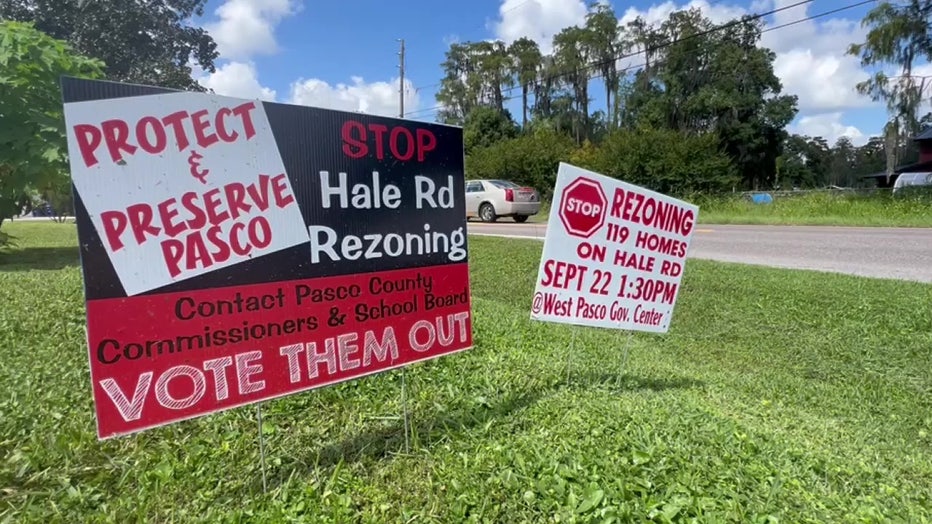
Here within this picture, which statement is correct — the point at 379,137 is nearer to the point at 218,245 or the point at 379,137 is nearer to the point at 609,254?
the point at 218,245

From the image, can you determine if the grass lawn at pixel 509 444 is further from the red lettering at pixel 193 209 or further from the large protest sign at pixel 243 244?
the red lettering at pixel 193 209

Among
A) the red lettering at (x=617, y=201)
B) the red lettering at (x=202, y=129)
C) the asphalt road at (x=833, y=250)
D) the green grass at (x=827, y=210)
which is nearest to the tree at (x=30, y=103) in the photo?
the red lettering at (x=202, y=129)

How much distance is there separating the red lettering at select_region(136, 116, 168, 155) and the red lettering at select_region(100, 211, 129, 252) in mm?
241

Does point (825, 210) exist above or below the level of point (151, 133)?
below

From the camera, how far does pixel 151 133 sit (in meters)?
1.88

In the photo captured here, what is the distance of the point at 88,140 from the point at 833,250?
11373 millimetres

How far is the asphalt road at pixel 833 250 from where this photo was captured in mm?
8094

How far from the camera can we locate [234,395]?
2070mm

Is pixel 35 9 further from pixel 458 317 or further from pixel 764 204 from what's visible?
pixel 764 204

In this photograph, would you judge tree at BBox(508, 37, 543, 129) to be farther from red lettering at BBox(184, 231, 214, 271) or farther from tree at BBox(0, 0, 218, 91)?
red lettering at BBox(184, 231, 214, 271)

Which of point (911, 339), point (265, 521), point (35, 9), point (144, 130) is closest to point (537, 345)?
point (265, 521)

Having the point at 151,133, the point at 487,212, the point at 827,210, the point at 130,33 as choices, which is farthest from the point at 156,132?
the point at 130,33

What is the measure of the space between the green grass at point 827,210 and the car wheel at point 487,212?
24.3 feet

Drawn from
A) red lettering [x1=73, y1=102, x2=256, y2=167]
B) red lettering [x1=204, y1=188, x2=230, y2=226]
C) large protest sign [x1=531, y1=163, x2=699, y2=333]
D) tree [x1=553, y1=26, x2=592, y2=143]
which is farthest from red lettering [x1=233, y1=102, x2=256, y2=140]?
tree [x1=553, y1=26, x2=592, y2=143]
